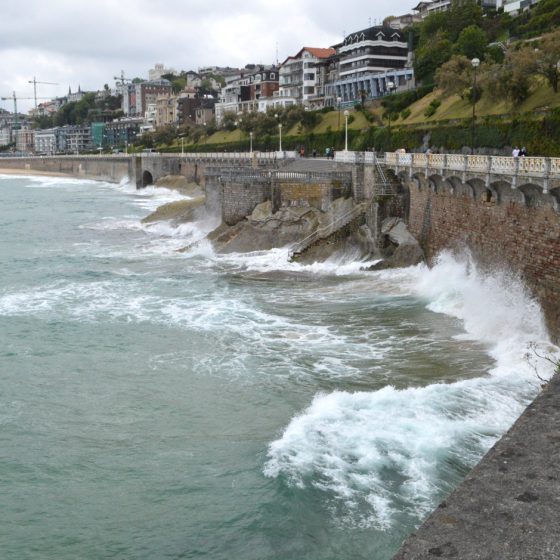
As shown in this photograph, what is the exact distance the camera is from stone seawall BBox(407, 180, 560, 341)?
62.8 ft

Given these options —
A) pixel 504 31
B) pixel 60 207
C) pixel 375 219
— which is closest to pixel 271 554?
pixel 375 219

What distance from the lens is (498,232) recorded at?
2252cm

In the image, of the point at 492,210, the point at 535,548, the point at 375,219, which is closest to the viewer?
the point at 535,548

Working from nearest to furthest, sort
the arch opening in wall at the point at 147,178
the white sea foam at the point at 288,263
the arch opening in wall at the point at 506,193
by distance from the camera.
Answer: the arch opening in wall at the point at 506,193, the white sea foam at the point at 288,263, the arch opening in wall at the point at 147,178

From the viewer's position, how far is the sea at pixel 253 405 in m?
10.4

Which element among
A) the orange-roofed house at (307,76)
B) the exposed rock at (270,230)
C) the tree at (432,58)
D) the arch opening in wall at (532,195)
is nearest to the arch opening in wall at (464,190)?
the arch opening in wall at (532,195)

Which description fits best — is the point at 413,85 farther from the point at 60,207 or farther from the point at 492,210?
the point at 492,210

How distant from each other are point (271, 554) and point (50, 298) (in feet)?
59.0

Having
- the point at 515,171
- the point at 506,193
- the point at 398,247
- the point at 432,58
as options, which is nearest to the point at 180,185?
the point at 432,58

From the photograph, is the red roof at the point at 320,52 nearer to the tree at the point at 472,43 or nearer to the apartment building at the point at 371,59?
the apartment building at the point at 371,59

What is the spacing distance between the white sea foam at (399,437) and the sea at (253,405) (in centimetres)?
4

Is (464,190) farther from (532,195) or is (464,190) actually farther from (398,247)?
(532,195)

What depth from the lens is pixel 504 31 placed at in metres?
73.0

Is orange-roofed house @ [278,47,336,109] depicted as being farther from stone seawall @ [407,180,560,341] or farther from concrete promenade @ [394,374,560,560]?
concrete promenade @ [394,374,560,560]
